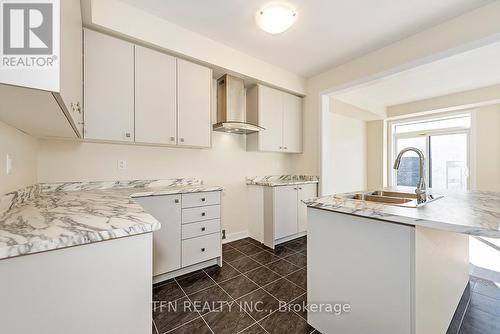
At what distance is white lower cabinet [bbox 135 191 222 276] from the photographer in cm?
189

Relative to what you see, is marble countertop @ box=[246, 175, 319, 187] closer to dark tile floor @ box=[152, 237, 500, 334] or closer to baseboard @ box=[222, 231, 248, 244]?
baseboard @ box=[222, 231, 248, 244]

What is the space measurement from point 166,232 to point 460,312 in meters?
2.50

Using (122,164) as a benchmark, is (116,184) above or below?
below

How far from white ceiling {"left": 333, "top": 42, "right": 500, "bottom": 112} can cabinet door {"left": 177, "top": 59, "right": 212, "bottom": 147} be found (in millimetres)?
2111

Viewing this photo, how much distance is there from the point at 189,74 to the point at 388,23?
2172mm

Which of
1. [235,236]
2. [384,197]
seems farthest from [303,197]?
[384,197]

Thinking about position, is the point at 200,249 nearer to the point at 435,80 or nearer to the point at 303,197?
the point at 303,197

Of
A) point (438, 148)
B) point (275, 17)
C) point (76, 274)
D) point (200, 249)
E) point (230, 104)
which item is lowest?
point (200, 249)

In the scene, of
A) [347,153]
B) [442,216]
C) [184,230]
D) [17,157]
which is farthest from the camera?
[347,153]

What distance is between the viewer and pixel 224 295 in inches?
68.9

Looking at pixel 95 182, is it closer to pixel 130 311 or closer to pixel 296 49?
pixel 130 311

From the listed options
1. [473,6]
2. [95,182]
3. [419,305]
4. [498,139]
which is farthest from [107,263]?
[498,139]

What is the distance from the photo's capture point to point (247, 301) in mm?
1670

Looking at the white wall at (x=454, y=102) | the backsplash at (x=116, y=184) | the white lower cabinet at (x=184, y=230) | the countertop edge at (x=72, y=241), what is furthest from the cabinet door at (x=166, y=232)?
the white wall at (x=454, y=102)
